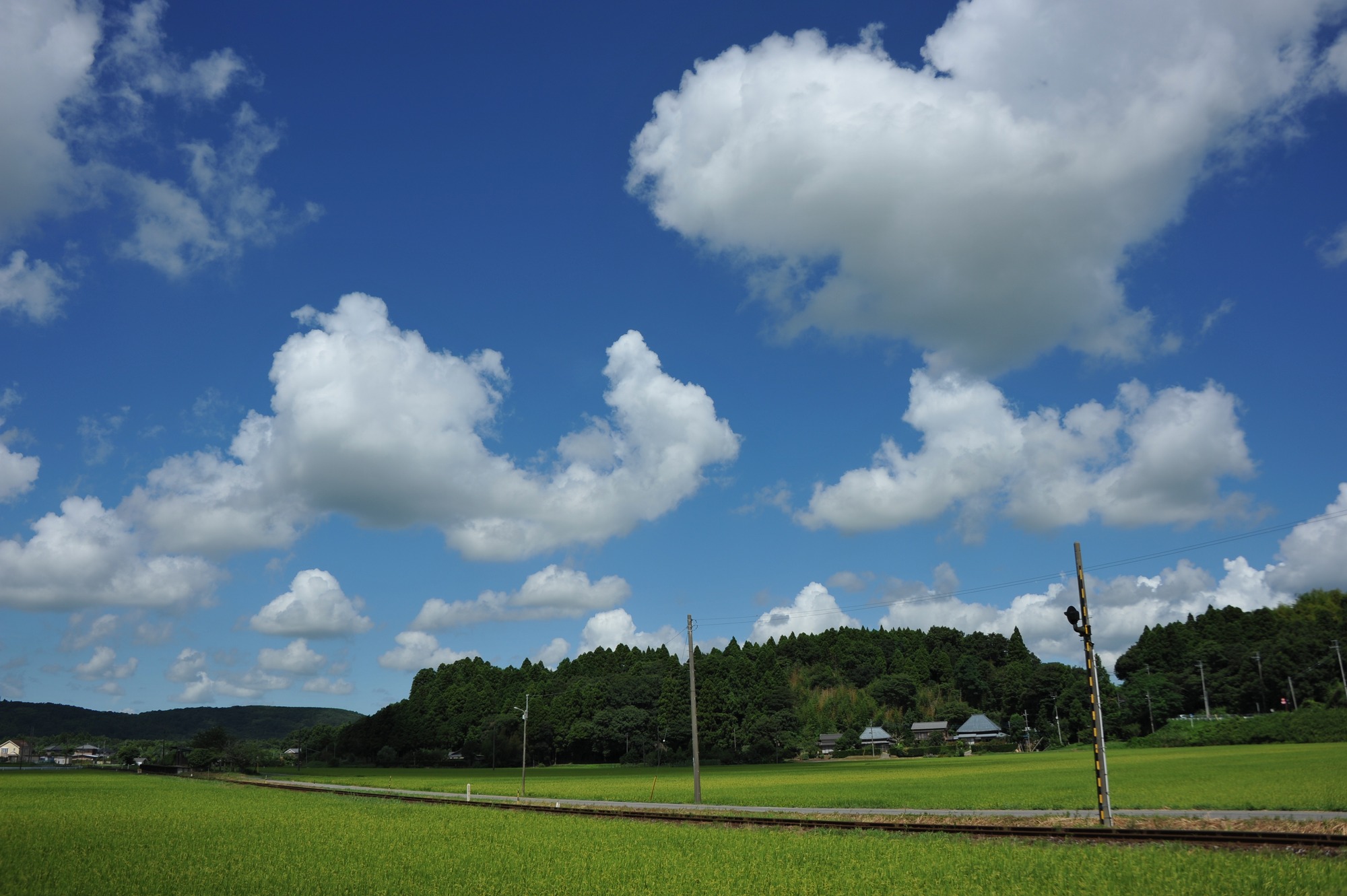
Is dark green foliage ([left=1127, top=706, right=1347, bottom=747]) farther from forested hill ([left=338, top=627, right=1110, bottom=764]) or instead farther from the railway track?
the railway track

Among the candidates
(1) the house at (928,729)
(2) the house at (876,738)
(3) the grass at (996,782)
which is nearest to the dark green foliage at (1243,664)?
(1) the house at (928,729)

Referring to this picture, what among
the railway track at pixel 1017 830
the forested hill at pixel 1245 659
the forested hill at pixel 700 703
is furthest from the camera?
the forested hill at pixel 1245 659

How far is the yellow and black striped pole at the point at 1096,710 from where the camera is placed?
2684 cm

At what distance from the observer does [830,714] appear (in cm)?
16612

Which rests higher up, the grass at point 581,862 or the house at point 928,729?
the grass at point 581,862

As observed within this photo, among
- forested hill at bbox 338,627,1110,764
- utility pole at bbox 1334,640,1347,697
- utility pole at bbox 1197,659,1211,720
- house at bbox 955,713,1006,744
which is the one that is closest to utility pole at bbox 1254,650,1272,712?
utility pole at bbox 1197,659,1211,720

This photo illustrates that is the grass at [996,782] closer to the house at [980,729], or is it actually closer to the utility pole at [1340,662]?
the utility pole at [1340,662]

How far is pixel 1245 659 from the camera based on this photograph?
Result: 477ft

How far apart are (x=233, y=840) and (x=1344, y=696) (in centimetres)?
14913

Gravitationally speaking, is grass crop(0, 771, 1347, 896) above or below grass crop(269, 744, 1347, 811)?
above

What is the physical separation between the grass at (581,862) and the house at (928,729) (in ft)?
429

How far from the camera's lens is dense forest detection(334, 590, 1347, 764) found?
427 ft

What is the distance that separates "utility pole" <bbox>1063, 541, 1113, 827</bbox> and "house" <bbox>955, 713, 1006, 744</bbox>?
13726cm

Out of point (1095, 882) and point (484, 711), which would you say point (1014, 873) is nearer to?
point (1095, 882)
